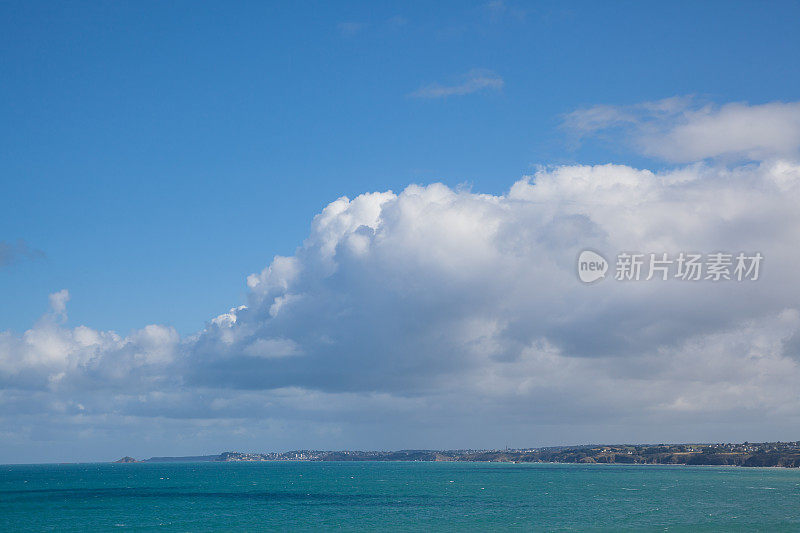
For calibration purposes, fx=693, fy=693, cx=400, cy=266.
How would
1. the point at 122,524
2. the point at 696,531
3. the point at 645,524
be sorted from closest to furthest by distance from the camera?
the point at 696,531, the point at 645,524, the point at 122,524

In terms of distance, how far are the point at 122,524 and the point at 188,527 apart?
1779 centimetres

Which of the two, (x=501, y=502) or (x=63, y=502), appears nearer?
(x=501, y=502)

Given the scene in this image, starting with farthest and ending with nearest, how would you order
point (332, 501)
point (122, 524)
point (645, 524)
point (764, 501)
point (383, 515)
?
point (332, 501) → point (764, 501) → point (383, 515) → point (122, 524) → point (645, 524)

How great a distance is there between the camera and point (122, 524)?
140 metres

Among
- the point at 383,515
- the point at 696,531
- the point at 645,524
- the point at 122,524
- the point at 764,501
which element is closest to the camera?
the point at 696,531

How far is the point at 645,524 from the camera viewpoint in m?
130

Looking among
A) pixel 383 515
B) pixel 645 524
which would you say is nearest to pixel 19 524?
pixel 383 515

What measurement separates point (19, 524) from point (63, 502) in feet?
193

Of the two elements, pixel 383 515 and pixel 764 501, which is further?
pixel 764 501

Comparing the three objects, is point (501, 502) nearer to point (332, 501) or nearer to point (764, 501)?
point (332, 501)

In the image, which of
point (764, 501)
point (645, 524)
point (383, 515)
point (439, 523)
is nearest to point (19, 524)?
point (383, 515)

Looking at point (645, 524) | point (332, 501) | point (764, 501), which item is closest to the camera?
point (645, 524)

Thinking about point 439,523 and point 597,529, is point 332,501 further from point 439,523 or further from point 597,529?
point 597,529

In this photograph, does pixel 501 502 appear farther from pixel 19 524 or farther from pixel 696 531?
pixel 19 524
